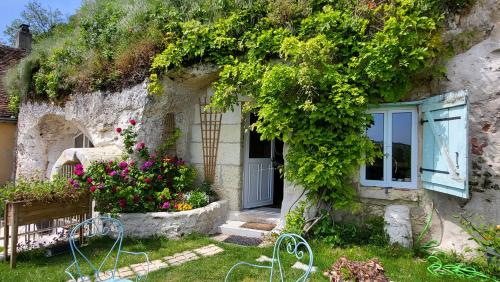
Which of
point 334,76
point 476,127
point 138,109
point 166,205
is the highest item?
point 334,76

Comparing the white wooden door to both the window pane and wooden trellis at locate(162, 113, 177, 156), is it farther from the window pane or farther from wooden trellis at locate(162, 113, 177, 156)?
the window pane

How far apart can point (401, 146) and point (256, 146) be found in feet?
→ 9.50

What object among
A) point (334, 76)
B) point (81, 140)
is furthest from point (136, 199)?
point (81, 140)

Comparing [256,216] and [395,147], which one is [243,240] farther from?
[395,147]

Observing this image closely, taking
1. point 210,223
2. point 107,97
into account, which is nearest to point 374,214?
point 210,223

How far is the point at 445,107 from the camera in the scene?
14.2 ft

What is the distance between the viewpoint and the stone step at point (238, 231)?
549 centimetres

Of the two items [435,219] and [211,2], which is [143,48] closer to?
[211,2]

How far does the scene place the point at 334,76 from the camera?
4.74 metres

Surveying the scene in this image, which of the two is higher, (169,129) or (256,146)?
(169,129)

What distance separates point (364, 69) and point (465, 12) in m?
1.70

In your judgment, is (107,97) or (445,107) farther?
(107,97)

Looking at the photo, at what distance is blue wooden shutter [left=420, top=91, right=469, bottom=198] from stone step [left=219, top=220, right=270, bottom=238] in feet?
8.90

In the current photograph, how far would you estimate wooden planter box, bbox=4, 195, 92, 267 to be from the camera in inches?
166
